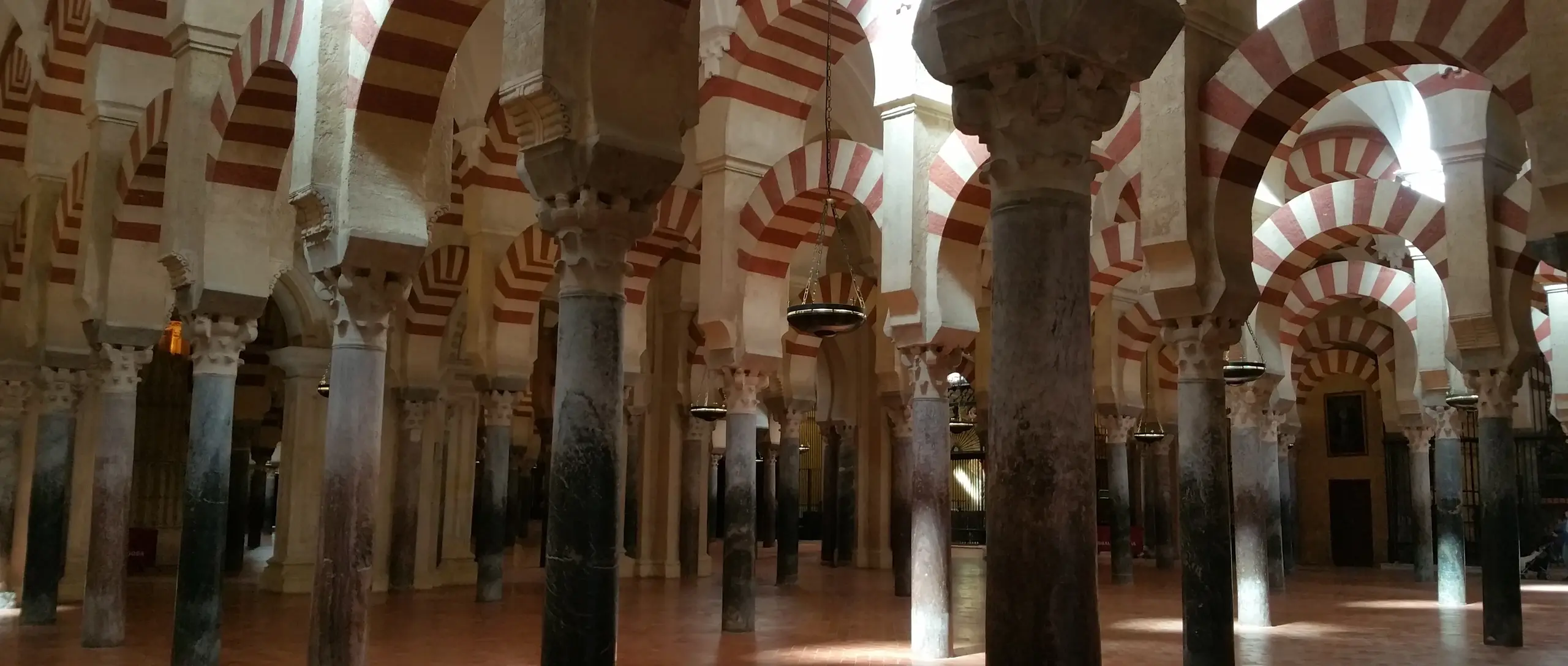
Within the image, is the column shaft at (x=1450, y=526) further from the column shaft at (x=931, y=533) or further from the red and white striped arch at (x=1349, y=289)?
the column shaft at (x=931, y=533)

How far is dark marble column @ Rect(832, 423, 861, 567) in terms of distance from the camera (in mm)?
16141

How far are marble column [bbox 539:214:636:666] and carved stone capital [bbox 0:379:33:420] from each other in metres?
7.72

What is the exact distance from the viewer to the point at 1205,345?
19.2 ft

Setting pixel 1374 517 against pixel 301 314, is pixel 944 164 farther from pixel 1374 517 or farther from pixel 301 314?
pixel 1374 517

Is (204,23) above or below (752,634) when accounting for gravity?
above

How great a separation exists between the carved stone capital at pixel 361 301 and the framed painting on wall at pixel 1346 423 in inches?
716

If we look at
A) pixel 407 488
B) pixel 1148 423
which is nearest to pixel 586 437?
pixel 407 488

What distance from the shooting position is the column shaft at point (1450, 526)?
36.6 feet

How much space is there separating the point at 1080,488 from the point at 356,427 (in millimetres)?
3890

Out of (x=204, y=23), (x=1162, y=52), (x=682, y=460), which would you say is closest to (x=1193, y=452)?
(x=1162, y=52)

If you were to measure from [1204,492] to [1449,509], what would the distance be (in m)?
7.05

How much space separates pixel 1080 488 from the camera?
287 centimetres

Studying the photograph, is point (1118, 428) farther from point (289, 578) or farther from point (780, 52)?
point (289, 578)

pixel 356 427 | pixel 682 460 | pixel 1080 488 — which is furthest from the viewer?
pixel 682 460
